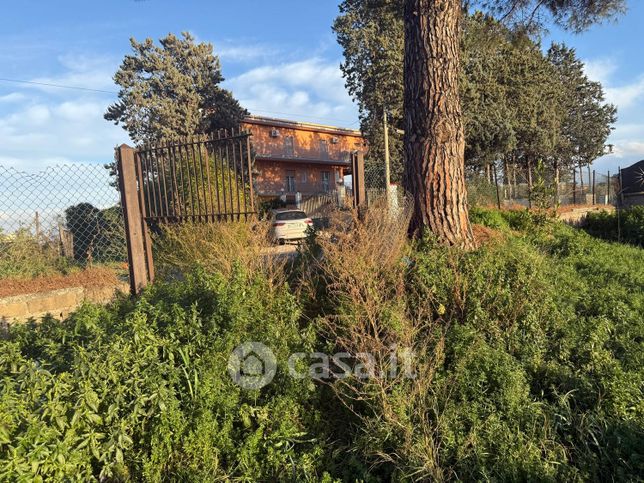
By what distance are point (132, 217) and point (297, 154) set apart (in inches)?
1116

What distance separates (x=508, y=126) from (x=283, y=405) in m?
20.3

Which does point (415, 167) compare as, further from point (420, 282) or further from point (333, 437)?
point (333, 437)

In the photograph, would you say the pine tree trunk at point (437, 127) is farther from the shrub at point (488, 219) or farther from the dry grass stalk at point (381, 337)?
the shrub at point (488, 219)

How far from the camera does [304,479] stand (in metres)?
2.26

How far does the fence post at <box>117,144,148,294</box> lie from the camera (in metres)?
4.27

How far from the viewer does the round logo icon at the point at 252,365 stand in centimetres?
261

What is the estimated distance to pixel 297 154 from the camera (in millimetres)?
31891

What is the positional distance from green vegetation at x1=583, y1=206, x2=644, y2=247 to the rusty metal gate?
9.16 m

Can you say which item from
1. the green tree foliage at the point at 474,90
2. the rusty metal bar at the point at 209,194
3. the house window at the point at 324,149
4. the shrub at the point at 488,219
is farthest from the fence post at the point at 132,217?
the house window at the point at 324,149

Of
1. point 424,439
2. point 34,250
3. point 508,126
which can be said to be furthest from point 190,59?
point 424,439

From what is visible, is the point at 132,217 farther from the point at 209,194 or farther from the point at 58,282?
the point at 58,282

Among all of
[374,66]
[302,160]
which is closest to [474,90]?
[374,66]

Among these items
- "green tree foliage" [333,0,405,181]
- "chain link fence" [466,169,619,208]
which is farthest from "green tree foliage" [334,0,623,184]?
"chain link fence" [466,169,619,208]

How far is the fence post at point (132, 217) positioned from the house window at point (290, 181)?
2671cm
